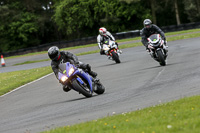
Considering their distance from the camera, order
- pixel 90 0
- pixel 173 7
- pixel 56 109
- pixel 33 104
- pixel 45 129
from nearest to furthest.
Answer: pixel 45 129 < pixel 56 109 < pixel 33 104 < pixel 90 0 < pixel 173 7

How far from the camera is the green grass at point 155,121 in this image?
20.6 feet

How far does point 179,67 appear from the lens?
1598 cm

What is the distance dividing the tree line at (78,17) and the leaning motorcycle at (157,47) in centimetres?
4362

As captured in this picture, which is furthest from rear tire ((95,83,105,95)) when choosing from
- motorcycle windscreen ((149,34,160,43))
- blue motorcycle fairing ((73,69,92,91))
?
motorcycle windscreen ((149,34,160,43))

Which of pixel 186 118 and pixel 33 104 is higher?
pixel 186 118

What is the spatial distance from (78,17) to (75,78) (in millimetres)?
52839

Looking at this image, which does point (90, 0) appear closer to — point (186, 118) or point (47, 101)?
point (47, 101)

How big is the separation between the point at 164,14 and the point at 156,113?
6223 centimetres

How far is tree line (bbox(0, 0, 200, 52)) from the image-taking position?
62312 millimetres

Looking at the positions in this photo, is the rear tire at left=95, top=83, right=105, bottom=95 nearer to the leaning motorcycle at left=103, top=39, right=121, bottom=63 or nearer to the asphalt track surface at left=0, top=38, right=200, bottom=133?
the asphalt track surface at left=0, top=38, right=200, bottom=133

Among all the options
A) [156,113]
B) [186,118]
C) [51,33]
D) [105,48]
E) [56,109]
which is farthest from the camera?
[51,33]

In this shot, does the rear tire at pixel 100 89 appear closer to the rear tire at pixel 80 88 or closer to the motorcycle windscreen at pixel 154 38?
the rear tire at pixel 80 88

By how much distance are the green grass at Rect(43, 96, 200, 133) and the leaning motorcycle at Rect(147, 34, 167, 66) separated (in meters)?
8.20

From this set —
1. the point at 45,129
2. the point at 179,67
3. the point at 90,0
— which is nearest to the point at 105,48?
the point at 179,67
